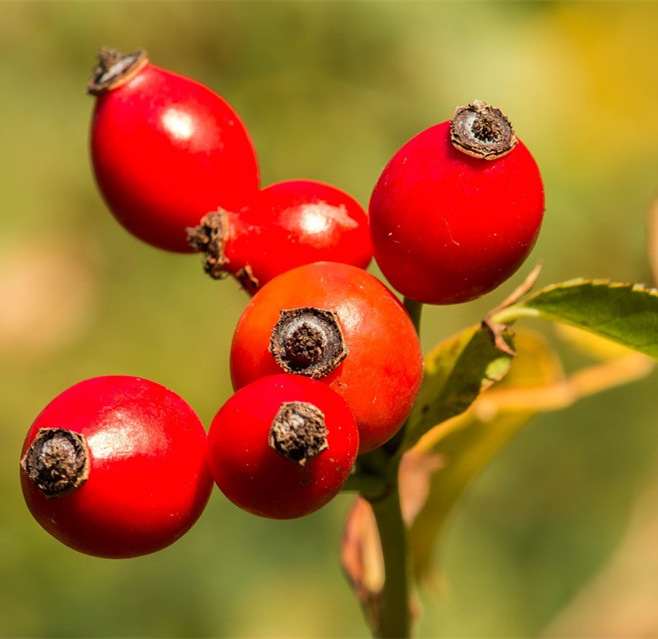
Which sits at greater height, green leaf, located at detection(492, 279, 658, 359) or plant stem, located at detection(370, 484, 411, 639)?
green leaf, located at detection(492, 279, 658, 359)

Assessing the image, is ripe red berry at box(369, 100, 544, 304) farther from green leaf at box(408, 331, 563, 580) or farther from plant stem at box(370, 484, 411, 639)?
green leaf at box(408, 331, 563, 580)

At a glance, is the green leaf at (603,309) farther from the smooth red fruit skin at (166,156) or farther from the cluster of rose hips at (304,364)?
the smooth red fruit skin at (166,156)

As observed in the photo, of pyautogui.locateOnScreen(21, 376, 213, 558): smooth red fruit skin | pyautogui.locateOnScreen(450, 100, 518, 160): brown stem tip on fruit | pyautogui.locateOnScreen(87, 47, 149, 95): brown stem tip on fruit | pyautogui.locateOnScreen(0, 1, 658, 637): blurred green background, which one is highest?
pyautogui.locateOnScreen(450, 100, 518, 160): brown stem tip on fruit

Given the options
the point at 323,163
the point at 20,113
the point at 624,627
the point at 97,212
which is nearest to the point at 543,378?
the point at 624,627

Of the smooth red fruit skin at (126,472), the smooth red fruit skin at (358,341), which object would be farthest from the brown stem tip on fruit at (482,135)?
the smooth red fruit skin at (126,472)

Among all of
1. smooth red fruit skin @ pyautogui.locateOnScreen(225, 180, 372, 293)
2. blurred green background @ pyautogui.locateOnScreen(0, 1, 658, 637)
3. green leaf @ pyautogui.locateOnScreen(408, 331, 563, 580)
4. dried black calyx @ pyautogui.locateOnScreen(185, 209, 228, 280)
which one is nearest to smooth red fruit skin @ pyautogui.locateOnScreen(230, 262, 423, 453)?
smooth red fruit skin @ pyautogui.locateOnScreen(225, 180, 372, 293)

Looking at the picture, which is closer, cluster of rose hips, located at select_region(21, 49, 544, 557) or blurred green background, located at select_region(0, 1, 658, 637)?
cluster of rose hips, located at select_region(21, 49, 544, 557)
